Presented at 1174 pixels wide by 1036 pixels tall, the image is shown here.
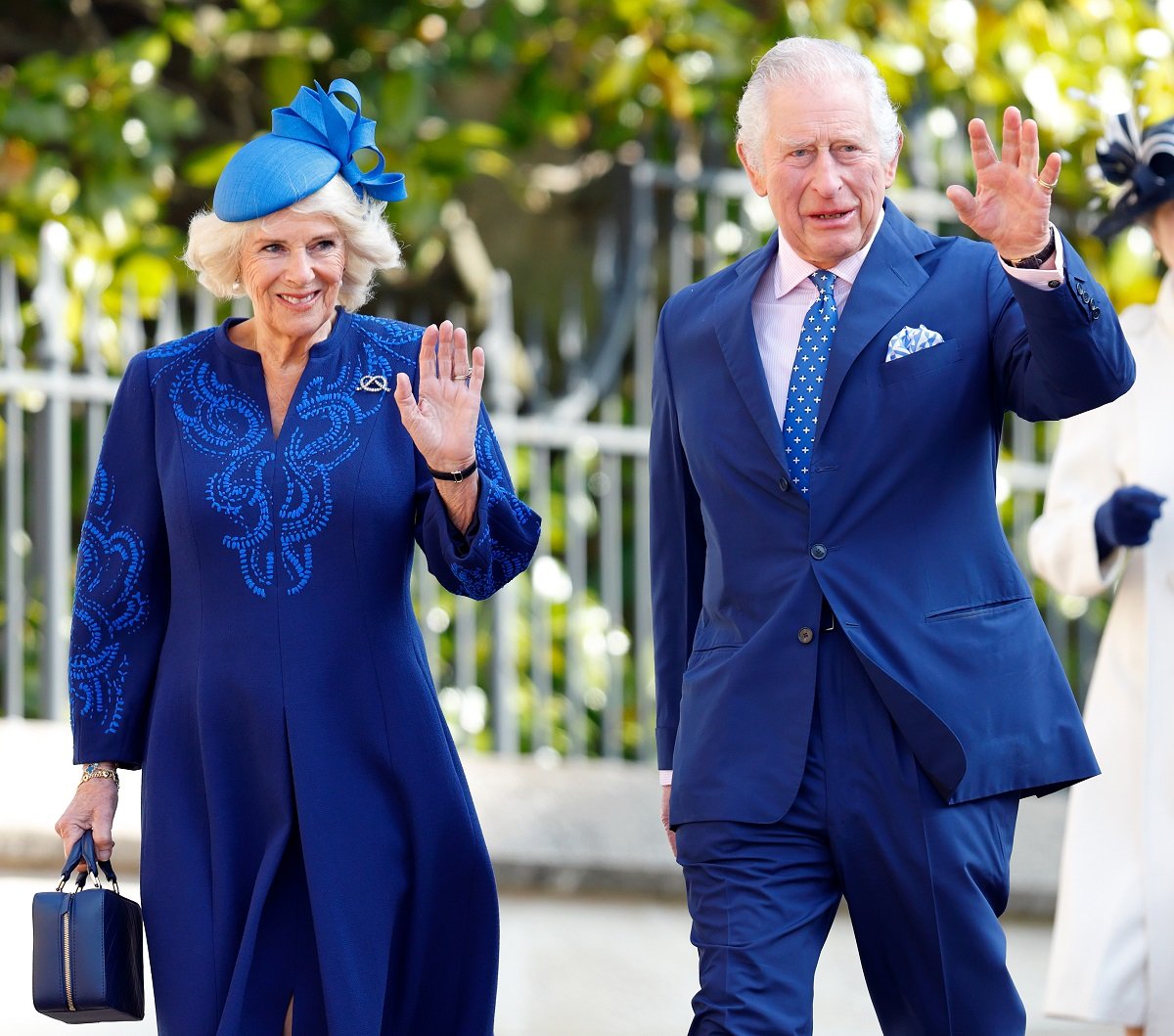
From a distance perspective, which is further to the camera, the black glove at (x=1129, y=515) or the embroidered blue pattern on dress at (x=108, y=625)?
the black glove at (x=1129, y=515)

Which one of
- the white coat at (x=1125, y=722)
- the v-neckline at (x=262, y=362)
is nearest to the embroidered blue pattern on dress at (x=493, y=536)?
the v-neckline at (x=262, y=362)

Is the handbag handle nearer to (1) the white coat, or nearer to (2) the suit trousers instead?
(2) the suit trousers

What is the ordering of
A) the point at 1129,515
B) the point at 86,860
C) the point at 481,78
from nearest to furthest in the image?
1. the point at 86,860
2. the point at 1129,515
3. the point at 481,78

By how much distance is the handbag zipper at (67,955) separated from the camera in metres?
3.40

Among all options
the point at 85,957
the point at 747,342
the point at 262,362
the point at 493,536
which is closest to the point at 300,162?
the point at 262,362

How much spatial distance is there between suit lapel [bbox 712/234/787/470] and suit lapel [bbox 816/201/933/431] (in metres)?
0.08

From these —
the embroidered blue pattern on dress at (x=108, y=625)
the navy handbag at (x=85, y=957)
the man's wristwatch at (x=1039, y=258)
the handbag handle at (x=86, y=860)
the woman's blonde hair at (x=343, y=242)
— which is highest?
the woman's blonde hair at (x=343, y=242)

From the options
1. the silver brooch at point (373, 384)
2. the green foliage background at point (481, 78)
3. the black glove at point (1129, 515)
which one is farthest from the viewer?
the green foliage background at point (481, 78)

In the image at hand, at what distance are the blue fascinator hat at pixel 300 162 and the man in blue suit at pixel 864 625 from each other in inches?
27.4

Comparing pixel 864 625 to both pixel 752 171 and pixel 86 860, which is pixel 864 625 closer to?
pixel 752 171

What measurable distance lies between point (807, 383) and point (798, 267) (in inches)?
8.2

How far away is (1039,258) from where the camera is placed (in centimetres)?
304

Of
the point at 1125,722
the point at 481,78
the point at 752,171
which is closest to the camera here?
the point at 752,171

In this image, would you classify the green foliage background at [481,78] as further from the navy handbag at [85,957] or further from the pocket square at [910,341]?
the pocket square at [910,341]
